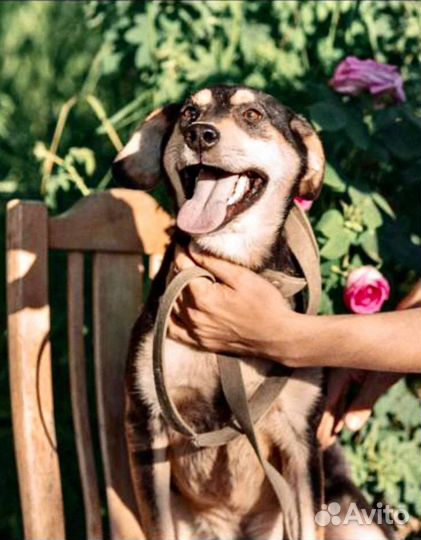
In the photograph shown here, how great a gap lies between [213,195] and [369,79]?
809 mm

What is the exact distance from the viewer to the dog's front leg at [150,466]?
2.79 m

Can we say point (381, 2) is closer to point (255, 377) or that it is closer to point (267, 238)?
point (267, 238)

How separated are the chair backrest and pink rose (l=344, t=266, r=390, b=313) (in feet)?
1.78

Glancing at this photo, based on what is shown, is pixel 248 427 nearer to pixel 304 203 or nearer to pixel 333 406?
pixel 333 406

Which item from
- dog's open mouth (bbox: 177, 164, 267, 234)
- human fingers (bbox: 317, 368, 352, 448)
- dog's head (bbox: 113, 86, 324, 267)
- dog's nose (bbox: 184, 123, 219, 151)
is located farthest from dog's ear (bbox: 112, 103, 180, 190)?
human fingers (bbox: 317, 368, 352, 448)

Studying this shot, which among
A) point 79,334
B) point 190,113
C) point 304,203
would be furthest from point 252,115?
point 79,334

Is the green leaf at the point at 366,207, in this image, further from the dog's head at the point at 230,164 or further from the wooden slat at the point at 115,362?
the wooden slat at the point at 115,362

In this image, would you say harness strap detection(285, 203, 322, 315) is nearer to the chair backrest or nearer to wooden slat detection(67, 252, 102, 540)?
the chair backrest

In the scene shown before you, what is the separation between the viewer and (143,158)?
9.32 feet

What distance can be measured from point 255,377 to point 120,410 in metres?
0.47

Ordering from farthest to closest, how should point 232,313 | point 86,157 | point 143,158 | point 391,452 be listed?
point 86,157 → point 391,452 → point 143,158 → point 232,313

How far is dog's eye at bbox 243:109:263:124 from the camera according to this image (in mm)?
2748

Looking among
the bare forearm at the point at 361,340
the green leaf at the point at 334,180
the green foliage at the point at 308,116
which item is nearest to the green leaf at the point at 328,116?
the green foliage at the point at 308,116

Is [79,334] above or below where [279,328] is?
below
